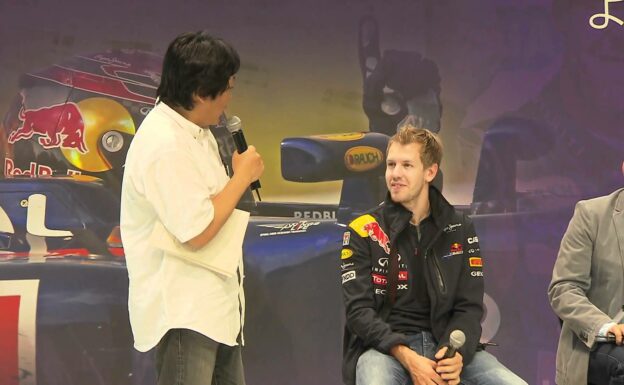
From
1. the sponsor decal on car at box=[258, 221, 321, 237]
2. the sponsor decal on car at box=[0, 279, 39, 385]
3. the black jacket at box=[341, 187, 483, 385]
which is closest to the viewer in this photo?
the black jacket at box=[341, 187, 483, 385]

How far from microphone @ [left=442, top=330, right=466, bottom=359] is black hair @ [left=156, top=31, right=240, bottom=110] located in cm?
100

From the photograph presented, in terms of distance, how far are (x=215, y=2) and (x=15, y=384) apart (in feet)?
6.94

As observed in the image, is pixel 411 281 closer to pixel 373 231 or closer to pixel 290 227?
pixel 373 231

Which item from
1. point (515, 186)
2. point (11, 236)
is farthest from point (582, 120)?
point (11, 236)

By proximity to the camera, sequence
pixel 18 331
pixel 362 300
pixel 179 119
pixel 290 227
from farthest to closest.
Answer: pixel 290 227, pixel 18 331, pixel 362 300, pixel 179 119

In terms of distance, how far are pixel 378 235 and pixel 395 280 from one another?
0.16m

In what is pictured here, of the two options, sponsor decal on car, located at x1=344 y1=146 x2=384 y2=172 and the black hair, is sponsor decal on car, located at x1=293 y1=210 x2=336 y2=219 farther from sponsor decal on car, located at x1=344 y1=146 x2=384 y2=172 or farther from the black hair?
the black hair

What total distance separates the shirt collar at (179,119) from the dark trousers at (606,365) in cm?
151

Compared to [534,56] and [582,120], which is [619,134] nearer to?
[582,120]

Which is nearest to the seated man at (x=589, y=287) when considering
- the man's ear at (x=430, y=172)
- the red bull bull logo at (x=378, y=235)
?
the man's ear at (x=430, y=172)

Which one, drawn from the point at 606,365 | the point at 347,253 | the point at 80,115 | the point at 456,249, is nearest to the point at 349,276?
the point at 347,253

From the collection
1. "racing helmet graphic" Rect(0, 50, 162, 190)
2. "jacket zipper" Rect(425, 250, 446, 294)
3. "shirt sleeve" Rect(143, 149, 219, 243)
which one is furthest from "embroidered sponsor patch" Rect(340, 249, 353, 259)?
"racing helmet graphic" Rect(0, 50, 162, 190)

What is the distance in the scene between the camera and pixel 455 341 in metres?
2.19

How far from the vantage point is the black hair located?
1956 mm
